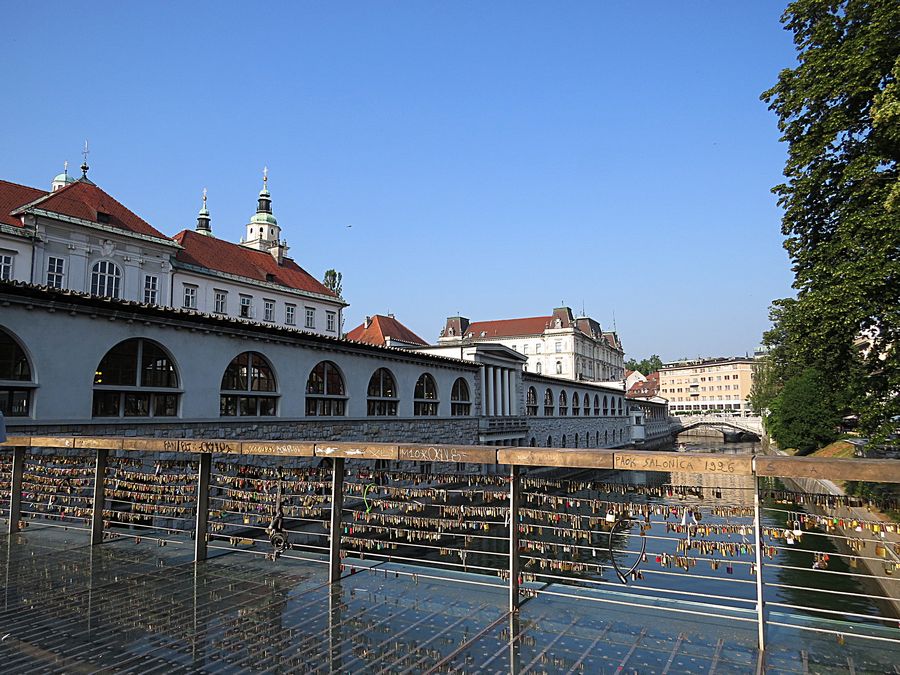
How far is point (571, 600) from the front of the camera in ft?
16.9

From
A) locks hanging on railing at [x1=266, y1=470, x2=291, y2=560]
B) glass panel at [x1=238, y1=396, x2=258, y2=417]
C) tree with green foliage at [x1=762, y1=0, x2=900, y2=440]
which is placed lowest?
locks hanging on railing at [x1=266, y1=470, x2=291, y2=560]

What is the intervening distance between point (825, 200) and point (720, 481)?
35808 millimetres

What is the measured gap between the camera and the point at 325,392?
2303 cm

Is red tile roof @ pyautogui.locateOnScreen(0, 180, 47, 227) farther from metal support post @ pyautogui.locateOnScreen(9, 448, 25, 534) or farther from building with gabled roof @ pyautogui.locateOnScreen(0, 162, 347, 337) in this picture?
metal support post @ pyautogui.locateOnScreen(9, 448, 25, 534)

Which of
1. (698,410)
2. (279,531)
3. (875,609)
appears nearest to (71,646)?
(279,531)

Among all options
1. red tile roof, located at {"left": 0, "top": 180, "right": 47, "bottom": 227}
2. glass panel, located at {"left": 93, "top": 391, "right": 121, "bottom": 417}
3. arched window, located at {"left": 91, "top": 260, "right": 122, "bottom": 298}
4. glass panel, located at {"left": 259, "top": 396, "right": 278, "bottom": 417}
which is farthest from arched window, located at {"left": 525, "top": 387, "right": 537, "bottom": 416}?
red tile roof, located at {"left": 0, "top": 180, "right": 47, "bottom": 227}

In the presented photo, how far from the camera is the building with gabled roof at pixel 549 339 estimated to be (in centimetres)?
7981

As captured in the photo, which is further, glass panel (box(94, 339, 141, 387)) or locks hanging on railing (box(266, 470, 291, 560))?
glass panel (box(94, 339, 141, 387))

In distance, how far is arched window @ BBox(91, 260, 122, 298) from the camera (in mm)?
31652

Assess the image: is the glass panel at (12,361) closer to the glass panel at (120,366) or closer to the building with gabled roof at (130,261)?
the glass panel at (120,366)

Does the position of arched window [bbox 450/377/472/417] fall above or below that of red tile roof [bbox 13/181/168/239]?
below

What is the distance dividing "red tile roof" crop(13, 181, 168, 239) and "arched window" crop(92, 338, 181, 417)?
19021mm

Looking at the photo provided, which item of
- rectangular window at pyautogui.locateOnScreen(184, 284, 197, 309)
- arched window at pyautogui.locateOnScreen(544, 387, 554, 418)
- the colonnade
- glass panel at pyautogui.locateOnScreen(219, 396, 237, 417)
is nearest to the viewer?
glass panel at pyautogui.locateOnScreen(219, 396, 237, 417)

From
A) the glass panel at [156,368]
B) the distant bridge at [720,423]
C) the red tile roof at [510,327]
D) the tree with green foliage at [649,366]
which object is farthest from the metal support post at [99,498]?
the tree with green foliage at [649,366]
